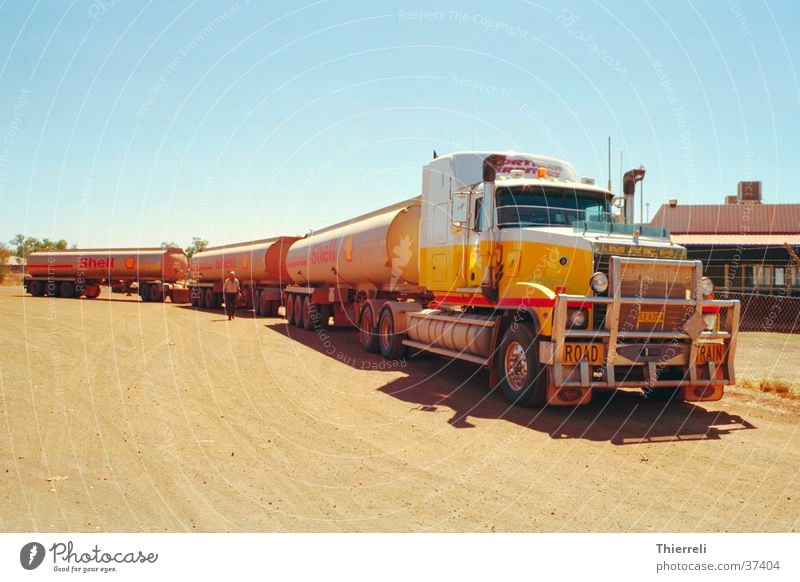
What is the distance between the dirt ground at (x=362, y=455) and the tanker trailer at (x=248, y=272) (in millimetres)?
18536

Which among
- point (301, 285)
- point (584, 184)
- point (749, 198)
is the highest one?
point (749, 198)

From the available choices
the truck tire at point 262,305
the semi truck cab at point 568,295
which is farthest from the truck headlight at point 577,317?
the truck tire at point 262,305

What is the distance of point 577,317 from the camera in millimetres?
9828

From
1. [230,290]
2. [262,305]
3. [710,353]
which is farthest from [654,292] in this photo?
[262,305]

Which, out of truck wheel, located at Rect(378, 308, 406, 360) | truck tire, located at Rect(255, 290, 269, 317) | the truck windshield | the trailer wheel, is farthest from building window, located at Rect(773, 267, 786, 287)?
the truck windshield

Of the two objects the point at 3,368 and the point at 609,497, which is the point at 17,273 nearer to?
the point at 3,368

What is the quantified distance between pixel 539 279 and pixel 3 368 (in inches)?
386

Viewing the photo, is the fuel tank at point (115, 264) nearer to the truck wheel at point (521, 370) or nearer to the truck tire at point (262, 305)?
the truck tire at point (262, 305)

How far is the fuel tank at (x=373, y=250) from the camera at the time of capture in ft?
54.2

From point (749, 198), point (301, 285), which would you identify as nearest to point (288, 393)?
point (301, 285)

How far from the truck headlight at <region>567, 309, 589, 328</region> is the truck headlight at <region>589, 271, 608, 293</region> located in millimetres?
368

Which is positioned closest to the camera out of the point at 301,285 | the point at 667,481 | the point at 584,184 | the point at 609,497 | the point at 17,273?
the point at 609,497

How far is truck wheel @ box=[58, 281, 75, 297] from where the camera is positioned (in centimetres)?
5322

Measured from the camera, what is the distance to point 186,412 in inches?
382
